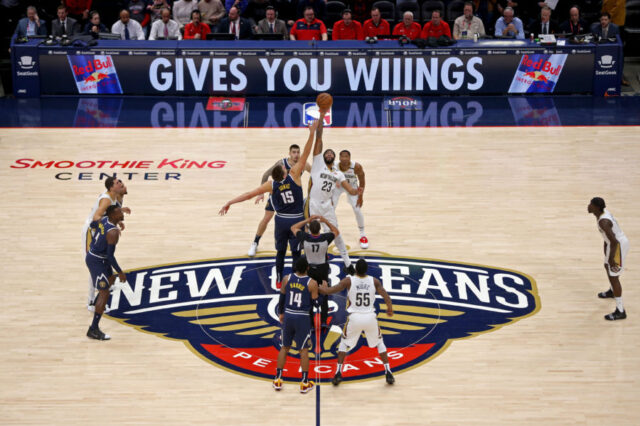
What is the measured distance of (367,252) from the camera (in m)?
13.7

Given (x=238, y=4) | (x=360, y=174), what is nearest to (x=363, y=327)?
(x=360, y=174)

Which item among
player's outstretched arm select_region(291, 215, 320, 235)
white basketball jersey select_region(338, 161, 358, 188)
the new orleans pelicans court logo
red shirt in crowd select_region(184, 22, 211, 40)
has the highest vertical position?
red shirt in crowd select_region(184, 22, 211, 40)

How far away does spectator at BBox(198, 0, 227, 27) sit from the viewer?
2333cm

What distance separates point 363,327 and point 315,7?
50.9 ft

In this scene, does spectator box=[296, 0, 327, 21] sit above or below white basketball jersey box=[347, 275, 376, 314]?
above

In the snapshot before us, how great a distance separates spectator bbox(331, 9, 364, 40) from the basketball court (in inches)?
178

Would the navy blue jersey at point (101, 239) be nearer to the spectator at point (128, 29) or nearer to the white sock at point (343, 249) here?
the white sock at point (343, 249)

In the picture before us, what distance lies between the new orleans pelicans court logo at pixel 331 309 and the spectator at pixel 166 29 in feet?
35.9

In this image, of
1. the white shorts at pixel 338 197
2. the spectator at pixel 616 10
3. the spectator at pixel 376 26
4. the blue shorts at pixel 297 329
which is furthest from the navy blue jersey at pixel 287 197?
the spectator at pixel 616 10

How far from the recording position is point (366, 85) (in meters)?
21.3

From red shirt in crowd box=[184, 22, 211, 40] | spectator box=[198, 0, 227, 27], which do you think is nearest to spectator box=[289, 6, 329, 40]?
spectator box=[198, 0, 227, 27]

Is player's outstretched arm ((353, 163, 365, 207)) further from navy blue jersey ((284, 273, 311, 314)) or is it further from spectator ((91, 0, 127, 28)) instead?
spectator ((91, 0, 127, 28))

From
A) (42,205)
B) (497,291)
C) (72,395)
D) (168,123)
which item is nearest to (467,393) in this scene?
(497,291)

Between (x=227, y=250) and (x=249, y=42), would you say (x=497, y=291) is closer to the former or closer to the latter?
(x=227, y=250)
